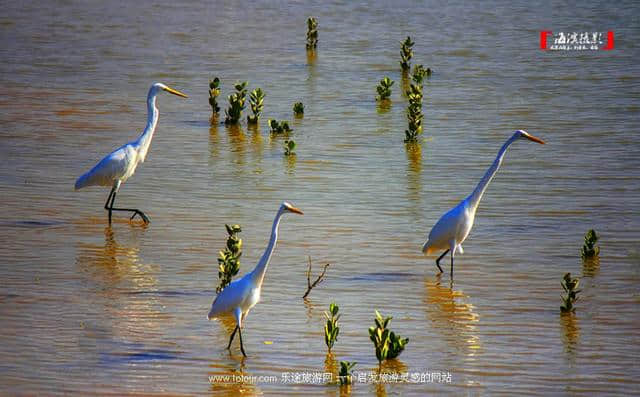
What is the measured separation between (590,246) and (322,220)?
2421 mm

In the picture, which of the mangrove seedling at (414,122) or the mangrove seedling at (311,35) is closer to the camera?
the mangrove seedling at (414,122)

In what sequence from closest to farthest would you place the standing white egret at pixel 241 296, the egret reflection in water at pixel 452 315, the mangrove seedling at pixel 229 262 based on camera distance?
the standing white egret at pixel 241 296, the egret reflection in water at pixel 452 315, the mangrove seedling at pixel 229 262

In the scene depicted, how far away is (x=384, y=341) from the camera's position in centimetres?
656

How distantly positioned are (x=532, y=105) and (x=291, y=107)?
11.1 ft

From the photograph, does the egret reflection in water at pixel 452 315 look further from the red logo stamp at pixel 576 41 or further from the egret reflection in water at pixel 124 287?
the red logo stamp at pixel 576 41

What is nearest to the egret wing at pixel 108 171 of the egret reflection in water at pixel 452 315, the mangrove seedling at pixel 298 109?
the egret reflection in water at pixel 452 315

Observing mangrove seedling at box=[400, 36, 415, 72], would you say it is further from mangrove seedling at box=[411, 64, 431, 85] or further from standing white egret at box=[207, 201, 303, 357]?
standing white egret at box=[207, 201, 303, 357]

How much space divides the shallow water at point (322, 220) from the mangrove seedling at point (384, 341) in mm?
165

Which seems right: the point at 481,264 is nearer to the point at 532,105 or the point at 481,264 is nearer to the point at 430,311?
the point at 430,311

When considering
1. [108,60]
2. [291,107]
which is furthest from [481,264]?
[108,60]

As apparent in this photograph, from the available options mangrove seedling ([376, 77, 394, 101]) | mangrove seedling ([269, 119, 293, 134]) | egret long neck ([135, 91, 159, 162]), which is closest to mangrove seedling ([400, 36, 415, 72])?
mangrove seedling ([376, 77, 394, 101])

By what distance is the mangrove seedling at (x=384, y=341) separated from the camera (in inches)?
258

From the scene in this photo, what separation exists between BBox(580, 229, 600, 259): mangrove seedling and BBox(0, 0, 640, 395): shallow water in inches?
4.8

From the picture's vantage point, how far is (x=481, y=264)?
8836 millimetres
